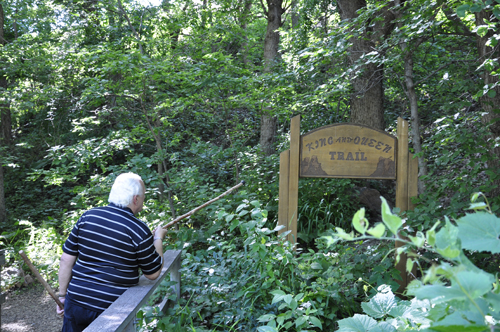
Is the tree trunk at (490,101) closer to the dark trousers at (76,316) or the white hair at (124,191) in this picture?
the white hair at (124,191)

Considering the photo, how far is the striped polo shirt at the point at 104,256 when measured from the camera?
2350mm

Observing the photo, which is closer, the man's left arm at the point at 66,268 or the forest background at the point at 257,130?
the man's left arm at the point at 66,268

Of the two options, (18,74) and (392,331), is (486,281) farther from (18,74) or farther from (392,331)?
(18,74)

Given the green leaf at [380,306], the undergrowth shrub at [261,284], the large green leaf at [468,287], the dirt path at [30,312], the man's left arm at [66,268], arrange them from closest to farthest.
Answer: the large green leaf at [468,287], the green leaf at [380,306], the man's left arm at [66,268], the undergrowth shrub at [261,284], the dirt path at [30,312]

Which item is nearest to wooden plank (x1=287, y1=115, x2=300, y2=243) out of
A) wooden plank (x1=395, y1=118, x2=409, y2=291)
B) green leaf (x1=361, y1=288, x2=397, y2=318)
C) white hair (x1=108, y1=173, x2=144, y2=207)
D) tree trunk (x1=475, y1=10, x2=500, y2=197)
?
wooden plank (x1=395, y1=118, x2=409, y2=291)

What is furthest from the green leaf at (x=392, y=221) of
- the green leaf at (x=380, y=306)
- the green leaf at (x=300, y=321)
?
the green leaf at (x=300, y=321)

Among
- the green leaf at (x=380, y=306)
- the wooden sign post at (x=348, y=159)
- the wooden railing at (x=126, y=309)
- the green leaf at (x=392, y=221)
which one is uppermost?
the wooden sign post at (x=348, y=159)

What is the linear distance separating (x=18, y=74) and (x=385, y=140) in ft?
26.6

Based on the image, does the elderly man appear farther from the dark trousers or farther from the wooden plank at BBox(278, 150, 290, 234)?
the wooden plank at BBox(278, 150, 290, 234)

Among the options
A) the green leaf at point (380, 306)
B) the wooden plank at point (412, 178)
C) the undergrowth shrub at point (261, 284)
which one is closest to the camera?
the green leaf at point (380, 306)

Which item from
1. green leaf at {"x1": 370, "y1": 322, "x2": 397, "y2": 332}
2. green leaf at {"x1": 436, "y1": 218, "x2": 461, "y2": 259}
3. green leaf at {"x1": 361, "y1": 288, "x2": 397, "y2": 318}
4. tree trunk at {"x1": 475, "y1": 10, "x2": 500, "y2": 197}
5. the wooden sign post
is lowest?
green leaf at {"x1": 361, "y1": 288, "x2": 397, "y2": 318}

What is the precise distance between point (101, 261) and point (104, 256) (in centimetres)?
4

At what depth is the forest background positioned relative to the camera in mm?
3086

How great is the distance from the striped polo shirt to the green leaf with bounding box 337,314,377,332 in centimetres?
155
